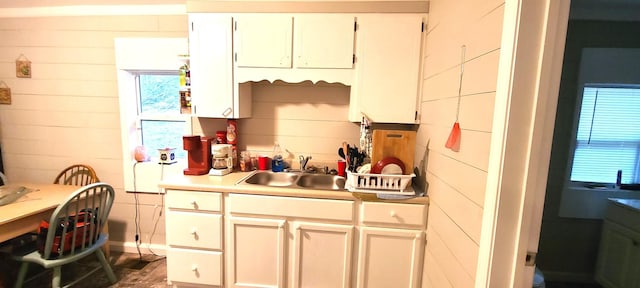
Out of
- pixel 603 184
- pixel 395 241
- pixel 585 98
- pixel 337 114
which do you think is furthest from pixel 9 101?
pixel 603 184

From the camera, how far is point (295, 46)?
1.95m

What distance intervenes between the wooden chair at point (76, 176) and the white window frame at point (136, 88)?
14.5 inches

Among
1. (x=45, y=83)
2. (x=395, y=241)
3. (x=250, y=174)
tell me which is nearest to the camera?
(x=395, y=241)

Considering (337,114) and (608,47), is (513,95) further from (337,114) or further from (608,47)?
(608,47)

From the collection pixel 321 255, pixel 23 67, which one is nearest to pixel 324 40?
pixel 321 255

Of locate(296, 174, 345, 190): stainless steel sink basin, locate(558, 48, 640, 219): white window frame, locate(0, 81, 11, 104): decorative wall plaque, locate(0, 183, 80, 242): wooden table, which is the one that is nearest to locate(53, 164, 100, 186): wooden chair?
locate(0, 183, 80, 242): wooden table

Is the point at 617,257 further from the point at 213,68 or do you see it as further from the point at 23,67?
the point at 23,67

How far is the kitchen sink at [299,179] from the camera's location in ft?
7.00

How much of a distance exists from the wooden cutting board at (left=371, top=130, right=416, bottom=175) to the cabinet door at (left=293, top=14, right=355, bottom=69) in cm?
58

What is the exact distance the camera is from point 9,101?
8.25 feet

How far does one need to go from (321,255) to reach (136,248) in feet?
6.44

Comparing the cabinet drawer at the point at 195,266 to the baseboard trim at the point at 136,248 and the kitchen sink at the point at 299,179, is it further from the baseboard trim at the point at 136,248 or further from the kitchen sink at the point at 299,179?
the baseboard trim at the point at 136,248

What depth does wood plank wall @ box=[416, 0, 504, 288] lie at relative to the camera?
103 cm

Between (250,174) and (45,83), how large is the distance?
85.8 inches
